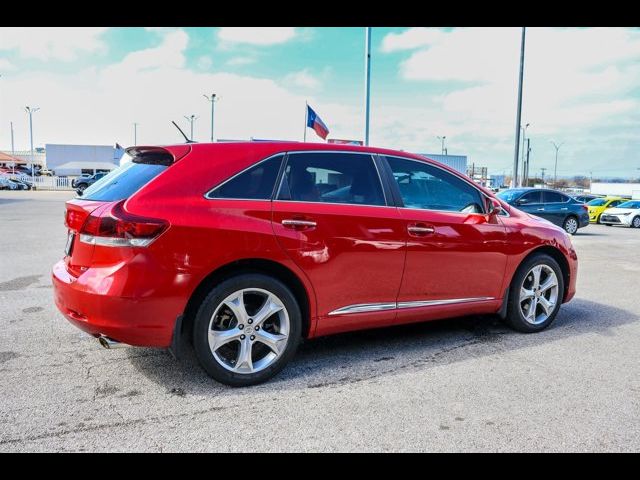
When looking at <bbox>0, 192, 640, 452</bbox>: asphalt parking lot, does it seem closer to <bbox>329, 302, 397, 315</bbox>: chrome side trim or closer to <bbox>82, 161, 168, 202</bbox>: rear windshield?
<bbox>329, 302, 397, 315</bbox>: chrome side trim

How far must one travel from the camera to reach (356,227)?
12.5ft

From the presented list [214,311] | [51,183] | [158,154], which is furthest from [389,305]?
[51,183]

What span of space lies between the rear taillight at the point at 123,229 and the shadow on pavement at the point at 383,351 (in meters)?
1.03

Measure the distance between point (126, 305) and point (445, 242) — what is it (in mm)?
2481

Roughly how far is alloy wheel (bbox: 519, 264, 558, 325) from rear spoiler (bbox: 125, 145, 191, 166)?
3.27 metres

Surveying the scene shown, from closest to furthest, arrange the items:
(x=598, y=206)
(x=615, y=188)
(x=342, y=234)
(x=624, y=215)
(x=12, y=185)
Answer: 1. (x=342, y=234)
2. (x=624, y=215)
3. (x=598, y=206)
4. (x=12, y=185)
5. (x=615, y=188)

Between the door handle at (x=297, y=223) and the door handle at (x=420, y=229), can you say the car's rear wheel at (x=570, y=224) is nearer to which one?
the door handle at (x=420, y=229)

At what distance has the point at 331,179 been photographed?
3.90m

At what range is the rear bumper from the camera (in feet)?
10.4

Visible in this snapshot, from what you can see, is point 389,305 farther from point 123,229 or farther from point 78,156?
point 78,156

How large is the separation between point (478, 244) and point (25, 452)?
3.54 meters

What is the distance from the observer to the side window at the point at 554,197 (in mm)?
16656

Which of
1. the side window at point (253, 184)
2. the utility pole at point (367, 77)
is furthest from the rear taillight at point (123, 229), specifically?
the utility pole at point (367, 77)

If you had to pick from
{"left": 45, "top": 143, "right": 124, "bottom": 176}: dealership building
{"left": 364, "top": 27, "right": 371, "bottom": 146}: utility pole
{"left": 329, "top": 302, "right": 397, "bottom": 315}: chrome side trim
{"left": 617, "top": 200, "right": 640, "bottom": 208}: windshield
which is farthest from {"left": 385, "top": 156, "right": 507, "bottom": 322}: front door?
{"left": 45, "top": 143, "right": 124, "bottom": 176}: dealership building
